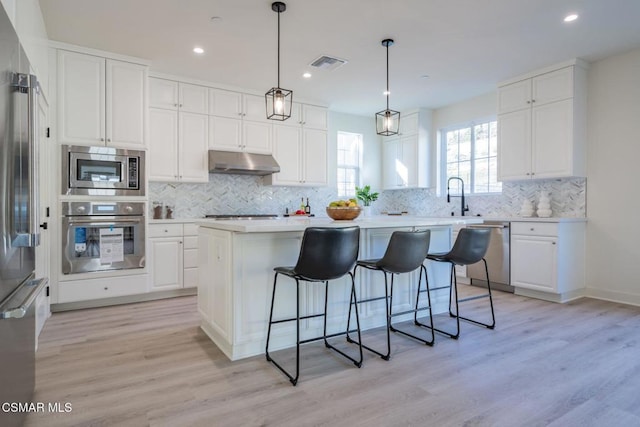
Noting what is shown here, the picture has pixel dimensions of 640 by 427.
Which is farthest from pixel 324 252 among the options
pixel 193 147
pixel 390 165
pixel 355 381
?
pixel 390 165

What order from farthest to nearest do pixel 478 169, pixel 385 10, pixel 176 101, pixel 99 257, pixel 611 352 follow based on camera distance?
1. pixel 478 169
2. pixel 176 101
3. pixel 99 257
4. pixel 385 10
5. pixel 611 352

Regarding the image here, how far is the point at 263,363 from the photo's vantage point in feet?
8.12

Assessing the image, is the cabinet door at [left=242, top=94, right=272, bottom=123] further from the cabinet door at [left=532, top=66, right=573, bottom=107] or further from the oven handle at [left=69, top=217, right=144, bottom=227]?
the cabinet door at [left=532, top=66, right=573, bottom=107]

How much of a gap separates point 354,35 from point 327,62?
27.4 inches

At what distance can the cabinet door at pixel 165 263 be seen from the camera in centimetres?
420

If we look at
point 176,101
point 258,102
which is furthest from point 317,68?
point 176,101

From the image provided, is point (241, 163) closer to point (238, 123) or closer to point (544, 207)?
point (238, 123)

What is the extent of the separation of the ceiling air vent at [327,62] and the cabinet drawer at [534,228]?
288 centimetres

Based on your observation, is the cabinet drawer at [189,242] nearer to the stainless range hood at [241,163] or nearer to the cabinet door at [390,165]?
the stainless range hood at [241,163]

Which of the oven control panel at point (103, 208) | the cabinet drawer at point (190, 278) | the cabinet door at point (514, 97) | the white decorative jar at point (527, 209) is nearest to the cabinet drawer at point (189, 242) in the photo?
the cabinet drawer at point (190, 278)

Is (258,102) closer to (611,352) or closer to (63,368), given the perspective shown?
(63,368)

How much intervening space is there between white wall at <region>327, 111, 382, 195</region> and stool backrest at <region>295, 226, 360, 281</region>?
13.5 feet

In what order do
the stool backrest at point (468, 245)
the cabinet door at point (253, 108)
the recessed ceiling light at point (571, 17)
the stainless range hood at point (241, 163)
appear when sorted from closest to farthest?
the stool backrest at point (468, 245) → the recessed ceiling light at point (571, 17) → the stainless range hood at point (241, 163) → the cabinet door at point (253, 108)

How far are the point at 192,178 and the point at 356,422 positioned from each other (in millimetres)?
3800
